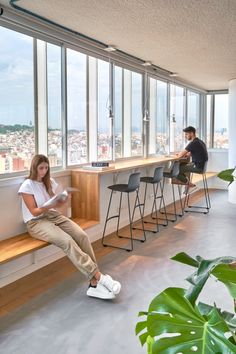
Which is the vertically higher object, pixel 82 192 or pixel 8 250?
pixel 82 192

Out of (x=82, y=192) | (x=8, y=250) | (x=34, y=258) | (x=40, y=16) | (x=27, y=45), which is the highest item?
(x=40, y=16)

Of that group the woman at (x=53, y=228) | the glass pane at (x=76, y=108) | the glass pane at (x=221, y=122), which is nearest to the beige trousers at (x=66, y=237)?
the woman at (x=53, y=228)

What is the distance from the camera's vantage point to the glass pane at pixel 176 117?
793cm

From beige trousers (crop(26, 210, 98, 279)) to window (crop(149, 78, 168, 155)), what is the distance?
358 cm

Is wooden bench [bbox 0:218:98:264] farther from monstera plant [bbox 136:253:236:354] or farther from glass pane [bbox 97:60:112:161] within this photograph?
monstera plant [bbox 136:253:236:354]

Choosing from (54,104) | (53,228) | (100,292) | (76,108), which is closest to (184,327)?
(100,292)

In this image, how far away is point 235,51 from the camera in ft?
17.1

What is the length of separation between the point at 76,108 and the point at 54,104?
0.53m

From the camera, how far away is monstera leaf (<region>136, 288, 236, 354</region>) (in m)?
0.93

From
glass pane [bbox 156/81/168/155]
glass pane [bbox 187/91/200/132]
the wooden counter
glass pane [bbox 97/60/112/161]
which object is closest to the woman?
the wooden counter

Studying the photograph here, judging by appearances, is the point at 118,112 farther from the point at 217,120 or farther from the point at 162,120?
the point at 217,120

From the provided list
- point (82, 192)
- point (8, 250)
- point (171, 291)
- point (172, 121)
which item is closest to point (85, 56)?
→ point (82, 192)

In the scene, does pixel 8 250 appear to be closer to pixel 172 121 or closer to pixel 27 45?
pixel 27 45

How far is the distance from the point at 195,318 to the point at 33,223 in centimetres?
270
